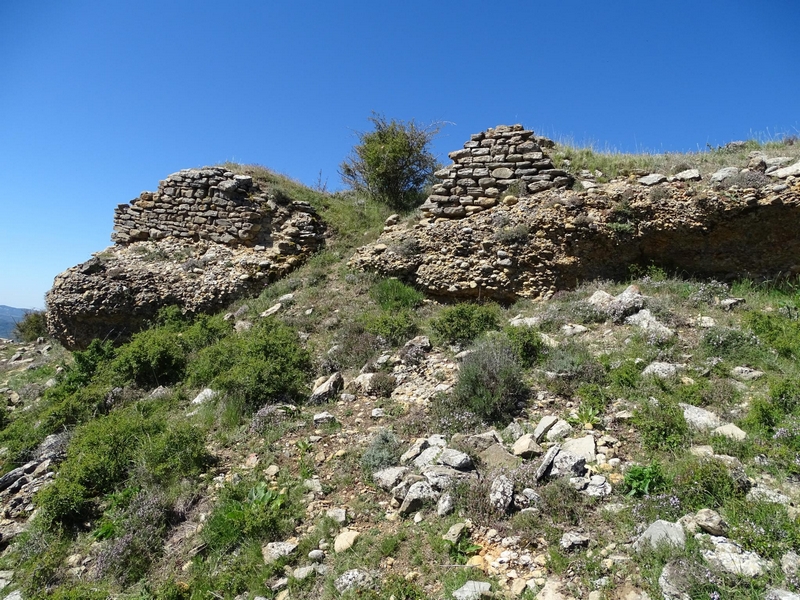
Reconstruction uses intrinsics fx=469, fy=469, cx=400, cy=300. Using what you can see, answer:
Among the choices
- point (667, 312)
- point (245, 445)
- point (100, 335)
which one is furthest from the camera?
point (100, 335)

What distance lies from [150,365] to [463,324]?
214 inches

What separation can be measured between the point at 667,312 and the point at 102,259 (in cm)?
1204

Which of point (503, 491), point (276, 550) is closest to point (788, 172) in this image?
point (503, 491)

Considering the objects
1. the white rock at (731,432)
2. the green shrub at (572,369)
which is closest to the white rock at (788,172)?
the green shrub at (572,369)

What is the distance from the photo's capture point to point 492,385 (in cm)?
534

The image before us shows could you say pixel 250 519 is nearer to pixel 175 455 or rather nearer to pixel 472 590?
pixel 175 455

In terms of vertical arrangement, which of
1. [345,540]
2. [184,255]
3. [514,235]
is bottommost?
[345,540]

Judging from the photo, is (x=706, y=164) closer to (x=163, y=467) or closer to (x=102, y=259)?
(x=163, y=467)

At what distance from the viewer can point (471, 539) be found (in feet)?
11.8

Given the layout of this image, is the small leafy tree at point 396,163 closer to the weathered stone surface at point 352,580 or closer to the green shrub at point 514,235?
the green shrub at point 514,235

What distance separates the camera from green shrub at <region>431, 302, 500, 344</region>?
7098mm

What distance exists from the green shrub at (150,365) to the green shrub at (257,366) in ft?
1.26

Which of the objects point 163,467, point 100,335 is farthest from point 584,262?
point 100,335

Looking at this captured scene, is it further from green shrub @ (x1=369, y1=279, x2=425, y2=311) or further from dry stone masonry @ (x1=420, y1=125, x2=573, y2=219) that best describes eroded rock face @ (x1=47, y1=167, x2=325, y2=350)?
dry stone masonry @ (x1=420, y1=125, x2=573, y2=219)
